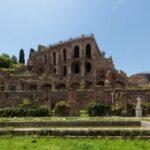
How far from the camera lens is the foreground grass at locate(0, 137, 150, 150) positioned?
41.4ft

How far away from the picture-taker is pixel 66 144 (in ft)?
44.4

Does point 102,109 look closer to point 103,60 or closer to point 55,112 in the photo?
point 55,112

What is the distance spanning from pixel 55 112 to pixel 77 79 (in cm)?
2751

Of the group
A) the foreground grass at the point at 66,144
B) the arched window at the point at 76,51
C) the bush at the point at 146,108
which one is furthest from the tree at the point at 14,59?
the foreground grass at the point at 66,144

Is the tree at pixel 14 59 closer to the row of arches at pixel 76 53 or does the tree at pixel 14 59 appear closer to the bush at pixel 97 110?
the row of arches at pixel 76 53

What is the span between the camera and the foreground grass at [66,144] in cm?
1263

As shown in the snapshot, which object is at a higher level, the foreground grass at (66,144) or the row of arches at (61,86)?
the row of arches at (61,86)

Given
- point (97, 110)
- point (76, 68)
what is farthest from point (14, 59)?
point (97, 110)

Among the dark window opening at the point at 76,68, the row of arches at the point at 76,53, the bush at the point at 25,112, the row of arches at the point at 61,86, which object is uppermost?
the row of arches at the point at 76,53

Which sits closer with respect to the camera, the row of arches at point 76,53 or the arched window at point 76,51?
the row of arches at point 76,53

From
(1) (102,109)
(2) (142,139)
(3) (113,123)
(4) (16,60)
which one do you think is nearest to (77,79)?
(1) (102,109)

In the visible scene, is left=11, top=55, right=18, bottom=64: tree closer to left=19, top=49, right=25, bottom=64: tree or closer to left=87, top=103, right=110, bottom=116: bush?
left=19, top=49, right=25, bottom=64: tree

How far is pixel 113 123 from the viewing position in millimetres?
22094

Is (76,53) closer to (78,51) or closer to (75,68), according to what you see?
(78,51)
